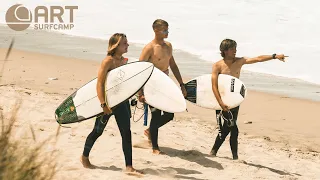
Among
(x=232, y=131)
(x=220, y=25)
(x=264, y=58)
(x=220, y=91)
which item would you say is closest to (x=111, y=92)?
(x=220, y=91)

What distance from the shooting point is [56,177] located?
605cm

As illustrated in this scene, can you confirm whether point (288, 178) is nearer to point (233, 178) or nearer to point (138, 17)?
point (233, 178)

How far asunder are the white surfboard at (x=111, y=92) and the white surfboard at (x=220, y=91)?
115 cm

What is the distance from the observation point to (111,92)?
6.23m

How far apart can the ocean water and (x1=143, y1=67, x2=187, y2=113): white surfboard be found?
7522mm

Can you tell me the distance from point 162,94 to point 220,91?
0.71 m

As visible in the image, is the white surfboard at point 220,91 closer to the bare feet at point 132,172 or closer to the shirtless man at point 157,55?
the shirtless man at point 157,55

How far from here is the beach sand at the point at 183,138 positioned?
695 cm

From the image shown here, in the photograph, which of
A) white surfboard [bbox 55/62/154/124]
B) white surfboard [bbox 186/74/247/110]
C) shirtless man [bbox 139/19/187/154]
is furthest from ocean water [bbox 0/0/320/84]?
white surfboard [bbox 55/62/154/124]

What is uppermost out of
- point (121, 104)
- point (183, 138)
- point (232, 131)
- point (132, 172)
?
point (121, 104)

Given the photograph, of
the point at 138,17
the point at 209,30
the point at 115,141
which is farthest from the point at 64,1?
the point at 115,141

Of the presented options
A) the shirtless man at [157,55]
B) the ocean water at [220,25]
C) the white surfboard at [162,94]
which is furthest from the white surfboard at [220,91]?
the ocean water at [220,25]

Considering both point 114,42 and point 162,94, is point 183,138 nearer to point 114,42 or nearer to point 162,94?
point 162,94

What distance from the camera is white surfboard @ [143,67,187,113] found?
7.20 m
